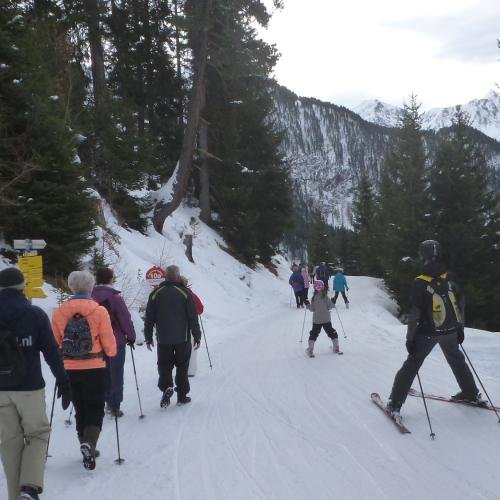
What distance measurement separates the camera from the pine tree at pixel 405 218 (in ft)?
69.8

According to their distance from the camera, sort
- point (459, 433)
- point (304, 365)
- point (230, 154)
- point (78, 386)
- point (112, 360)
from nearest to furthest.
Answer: point (78, 386), point (459, 433), point (112, 360), point (304, 365), point (230, 154)

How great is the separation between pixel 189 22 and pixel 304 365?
45.5ft

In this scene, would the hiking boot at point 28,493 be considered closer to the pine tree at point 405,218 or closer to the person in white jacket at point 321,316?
the person in white jacket at point 321,316

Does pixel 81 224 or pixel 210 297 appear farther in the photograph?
pixel 210 297

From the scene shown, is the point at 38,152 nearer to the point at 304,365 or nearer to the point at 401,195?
the point at 304,365

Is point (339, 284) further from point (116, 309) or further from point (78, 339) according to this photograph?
point (78, 339)

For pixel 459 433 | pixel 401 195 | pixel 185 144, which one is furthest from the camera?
pixel 401 195

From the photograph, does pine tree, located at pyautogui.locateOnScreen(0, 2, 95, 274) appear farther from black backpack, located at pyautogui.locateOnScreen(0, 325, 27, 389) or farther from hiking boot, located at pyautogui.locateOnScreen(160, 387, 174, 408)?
black backpack, located at pyautogui.locateOnScreen(0, 325, 27, 389)

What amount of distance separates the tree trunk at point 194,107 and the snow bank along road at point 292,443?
40.4 feet

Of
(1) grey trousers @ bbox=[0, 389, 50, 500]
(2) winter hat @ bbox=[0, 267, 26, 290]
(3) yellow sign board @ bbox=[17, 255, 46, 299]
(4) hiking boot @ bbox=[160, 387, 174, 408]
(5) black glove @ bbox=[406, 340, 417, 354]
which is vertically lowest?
(4) hiking boot @ bbox=[160, 387, 174, 408]

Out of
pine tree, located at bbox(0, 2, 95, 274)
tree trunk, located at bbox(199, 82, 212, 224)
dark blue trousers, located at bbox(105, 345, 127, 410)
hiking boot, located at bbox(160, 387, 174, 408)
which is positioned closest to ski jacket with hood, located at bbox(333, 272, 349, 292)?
tree trunk, located at bbox(199, 82, 212, 224)

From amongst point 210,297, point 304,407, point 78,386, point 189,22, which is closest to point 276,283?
point 210,297

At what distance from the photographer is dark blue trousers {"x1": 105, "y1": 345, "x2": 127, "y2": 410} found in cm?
603

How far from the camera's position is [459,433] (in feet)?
17.0
